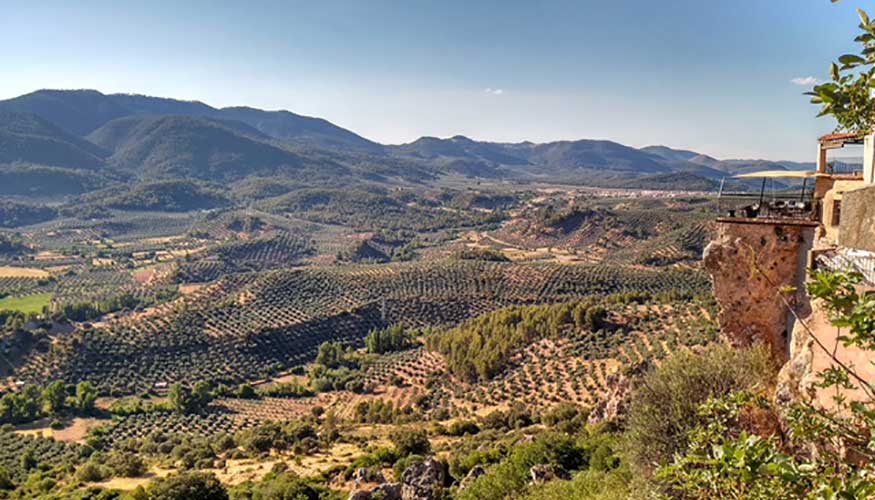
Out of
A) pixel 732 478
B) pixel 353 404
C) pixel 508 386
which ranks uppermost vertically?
pixel 732 478

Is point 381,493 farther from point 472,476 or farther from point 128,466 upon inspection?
point 128,466

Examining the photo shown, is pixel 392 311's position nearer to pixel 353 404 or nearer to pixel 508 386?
pixel 353 404

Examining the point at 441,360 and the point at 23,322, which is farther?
the point at 23,322

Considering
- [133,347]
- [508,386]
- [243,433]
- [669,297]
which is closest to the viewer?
[243,433]

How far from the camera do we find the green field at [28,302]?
257ft

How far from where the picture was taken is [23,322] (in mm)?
61875

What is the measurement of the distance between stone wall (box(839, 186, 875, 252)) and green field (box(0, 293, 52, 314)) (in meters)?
93.6

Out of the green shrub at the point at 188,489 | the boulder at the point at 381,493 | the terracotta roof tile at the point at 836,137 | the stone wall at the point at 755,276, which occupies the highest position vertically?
the terracotta roof tile at the point at 836,137

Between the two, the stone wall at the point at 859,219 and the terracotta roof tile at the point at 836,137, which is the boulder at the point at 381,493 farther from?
the stone wall at the point at 859,219

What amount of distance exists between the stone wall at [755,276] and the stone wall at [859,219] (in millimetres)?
6535

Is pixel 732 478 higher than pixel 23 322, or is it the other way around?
pixel 732 478

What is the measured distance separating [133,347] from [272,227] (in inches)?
4008

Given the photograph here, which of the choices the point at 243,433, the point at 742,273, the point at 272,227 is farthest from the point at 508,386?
the point at 272,227

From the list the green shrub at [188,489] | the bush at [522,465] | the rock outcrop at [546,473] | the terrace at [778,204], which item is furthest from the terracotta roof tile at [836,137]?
the green shrub at [188,489]
